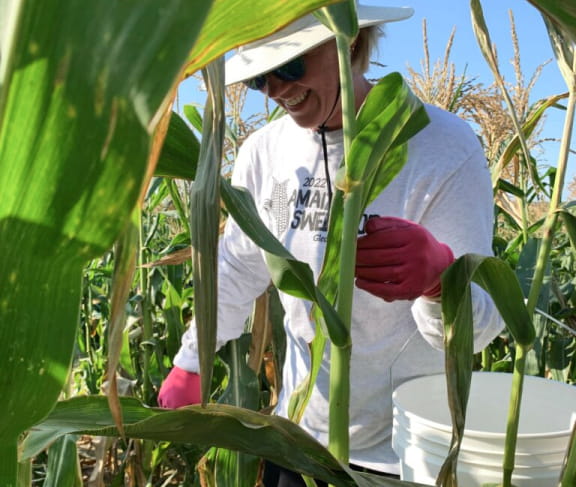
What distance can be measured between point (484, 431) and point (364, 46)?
0.64 m

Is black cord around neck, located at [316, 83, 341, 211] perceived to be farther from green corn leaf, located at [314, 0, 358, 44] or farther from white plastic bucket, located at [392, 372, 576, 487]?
green corn leaf, located at [314, 0, 358, 44]

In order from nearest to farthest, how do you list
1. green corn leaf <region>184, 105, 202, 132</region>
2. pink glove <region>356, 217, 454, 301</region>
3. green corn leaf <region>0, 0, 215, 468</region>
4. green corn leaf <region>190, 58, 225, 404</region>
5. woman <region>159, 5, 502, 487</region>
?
green corn leaf <region>0, 0, 215, 468</region> < green corn leaf <region>190, 58, 225, 404</region> < pink glove <region>356, 217, 454, 301</region> < woman <region>159, 5, 502, 487</region> < green corn leaf <region>184, 105, 202, 132</region>

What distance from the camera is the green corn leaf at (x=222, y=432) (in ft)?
1.44

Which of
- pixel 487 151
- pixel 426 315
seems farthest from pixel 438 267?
Result: pixel 487 151

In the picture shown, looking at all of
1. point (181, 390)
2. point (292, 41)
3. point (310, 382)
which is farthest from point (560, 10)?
point (181, 390)

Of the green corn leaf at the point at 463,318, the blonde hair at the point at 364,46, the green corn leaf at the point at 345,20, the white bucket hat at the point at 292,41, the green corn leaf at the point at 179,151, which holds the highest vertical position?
the blonde hair at the point at 364,46

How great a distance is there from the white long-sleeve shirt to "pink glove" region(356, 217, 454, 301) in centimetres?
11

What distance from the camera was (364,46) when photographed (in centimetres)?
103

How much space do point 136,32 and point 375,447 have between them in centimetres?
94

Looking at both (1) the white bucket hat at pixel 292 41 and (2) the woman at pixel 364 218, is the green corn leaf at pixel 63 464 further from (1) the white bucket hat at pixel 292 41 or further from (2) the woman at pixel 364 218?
(1) the white bucket hat at pixel 292 41

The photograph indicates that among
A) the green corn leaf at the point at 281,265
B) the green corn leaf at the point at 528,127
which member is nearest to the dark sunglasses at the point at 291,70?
the green corn leaf at the point at 528,127

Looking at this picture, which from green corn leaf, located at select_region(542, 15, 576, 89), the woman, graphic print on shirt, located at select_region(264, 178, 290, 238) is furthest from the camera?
graphic print on shirt, located at select_region(264, 178, 290, 238)

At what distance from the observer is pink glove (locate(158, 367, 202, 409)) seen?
1136mm

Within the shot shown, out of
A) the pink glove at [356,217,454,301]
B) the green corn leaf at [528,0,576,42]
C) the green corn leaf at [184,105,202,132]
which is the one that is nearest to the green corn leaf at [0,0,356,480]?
the green corn leaf at [528,0,576,42]
